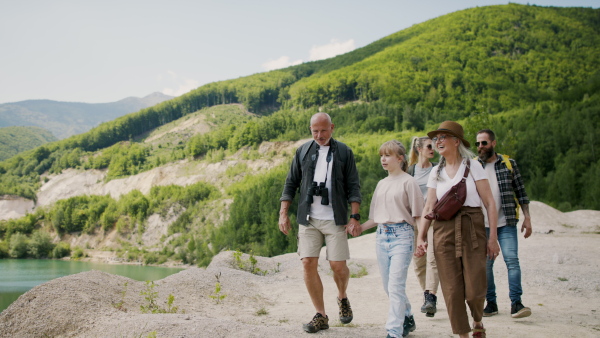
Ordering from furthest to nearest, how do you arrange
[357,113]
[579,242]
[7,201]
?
1. [7,201]
2. [357,113]
3. [579,242]

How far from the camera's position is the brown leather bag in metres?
4.14

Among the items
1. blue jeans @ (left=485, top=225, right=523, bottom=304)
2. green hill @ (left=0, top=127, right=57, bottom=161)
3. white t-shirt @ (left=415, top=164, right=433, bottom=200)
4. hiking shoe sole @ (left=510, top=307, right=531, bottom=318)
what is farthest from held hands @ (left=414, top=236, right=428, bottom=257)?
green hill @ (left=0, top=127, right=57, bottom=161)

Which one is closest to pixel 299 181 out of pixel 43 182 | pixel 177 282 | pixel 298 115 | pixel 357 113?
pixel 177 282

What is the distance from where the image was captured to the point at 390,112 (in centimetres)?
9681

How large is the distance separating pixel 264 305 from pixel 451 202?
16.3 feet

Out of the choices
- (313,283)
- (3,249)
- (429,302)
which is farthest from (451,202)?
(3,249)

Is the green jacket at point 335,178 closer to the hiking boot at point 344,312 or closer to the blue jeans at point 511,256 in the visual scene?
the hiking boot at point 344,312

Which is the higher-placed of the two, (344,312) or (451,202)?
(451,202)

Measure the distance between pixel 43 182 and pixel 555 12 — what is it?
473 feet

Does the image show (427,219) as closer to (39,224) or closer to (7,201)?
Result: (39,224)

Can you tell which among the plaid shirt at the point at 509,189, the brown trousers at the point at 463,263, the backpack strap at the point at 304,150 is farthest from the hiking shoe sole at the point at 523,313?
the backpack strap at the point at 304,150

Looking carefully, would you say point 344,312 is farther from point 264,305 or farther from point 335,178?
point 264,305

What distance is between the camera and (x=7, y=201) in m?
109

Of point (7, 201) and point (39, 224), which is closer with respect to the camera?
point (39, 224)
